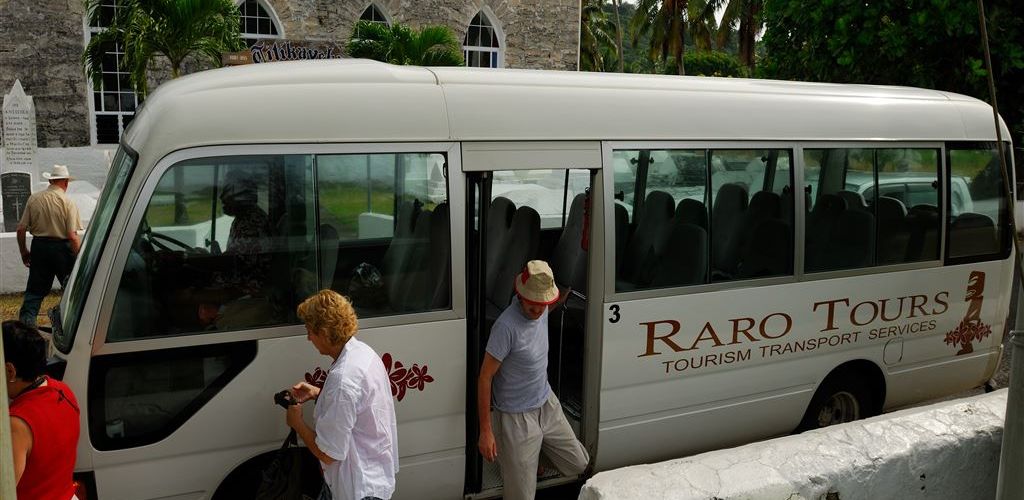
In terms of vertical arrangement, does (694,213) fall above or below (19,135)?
below

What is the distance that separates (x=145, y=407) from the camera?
3963 millimetres

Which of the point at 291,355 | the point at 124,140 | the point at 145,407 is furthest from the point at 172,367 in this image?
the point at 124,140

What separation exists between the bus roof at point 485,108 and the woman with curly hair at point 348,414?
101 centimetres

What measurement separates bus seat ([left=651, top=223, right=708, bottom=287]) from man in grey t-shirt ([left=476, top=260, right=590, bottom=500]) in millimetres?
1073

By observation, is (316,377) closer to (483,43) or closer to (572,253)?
(572,253)

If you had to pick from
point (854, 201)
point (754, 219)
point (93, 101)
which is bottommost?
point (754, 219)

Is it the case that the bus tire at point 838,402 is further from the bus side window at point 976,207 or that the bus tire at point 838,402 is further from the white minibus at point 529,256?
the bus side window at point 976,207

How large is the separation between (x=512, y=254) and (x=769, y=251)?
1638mm

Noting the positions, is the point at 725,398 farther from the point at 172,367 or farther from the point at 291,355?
the point at 172,367

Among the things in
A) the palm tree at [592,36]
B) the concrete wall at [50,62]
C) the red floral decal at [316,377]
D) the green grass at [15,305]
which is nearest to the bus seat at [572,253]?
the red floral decal at [316,377]

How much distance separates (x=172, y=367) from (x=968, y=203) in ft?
18.0

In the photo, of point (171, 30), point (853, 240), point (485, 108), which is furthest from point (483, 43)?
point (485, 108)

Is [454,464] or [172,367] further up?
[172,367]

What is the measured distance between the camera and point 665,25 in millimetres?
39312
